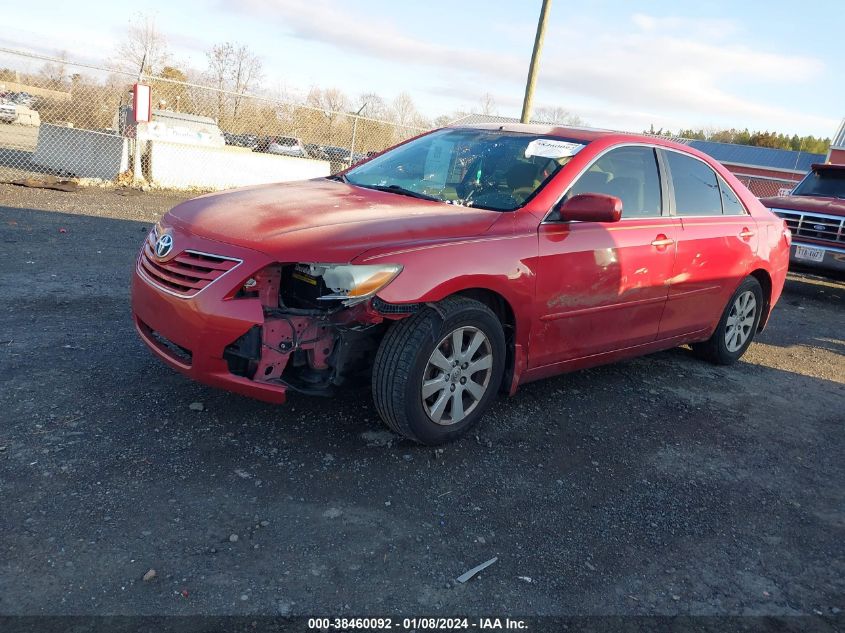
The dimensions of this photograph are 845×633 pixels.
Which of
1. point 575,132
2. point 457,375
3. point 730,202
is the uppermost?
point 575,132

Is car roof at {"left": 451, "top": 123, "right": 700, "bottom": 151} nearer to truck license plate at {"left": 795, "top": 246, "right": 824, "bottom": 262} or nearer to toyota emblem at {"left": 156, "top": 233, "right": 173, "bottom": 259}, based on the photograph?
toyota emblem at {"left": 156, "top": 233, "right": 173, "bottom": 259}

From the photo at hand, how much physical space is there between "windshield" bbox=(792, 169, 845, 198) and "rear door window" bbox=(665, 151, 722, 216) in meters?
6.40

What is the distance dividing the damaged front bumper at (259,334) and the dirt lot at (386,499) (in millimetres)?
377

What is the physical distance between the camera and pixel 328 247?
310cm

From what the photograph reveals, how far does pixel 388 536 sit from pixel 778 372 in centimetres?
440

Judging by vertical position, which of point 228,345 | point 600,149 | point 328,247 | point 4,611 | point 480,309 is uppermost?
point 600,149

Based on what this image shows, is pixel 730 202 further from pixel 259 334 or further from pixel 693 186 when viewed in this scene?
pixel 259 334

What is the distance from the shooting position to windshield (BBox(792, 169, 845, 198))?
33.4ft

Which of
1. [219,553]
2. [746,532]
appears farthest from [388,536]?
[746,532]

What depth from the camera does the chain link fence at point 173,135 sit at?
41.9 ft

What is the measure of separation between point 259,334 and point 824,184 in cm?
1031

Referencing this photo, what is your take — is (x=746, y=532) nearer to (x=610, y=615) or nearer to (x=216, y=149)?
(x=610, y=615)

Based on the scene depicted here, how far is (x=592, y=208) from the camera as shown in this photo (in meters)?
3.71

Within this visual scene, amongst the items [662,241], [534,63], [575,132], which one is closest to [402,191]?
[575,132]
